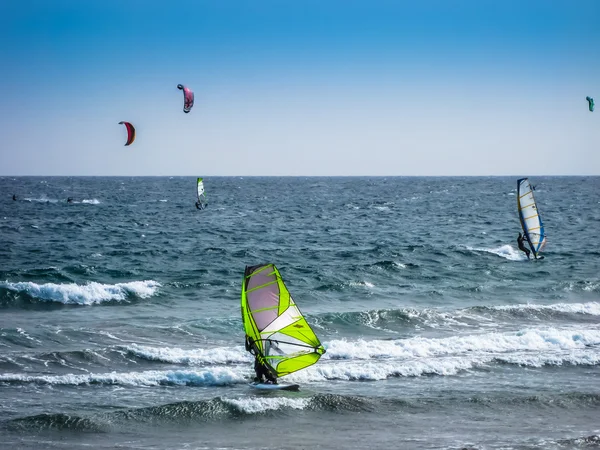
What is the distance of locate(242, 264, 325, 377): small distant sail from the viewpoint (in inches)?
595

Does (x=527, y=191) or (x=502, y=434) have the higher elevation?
(x=527, y=191)

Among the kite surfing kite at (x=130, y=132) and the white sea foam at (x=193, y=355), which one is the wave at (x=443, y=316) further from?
the kite surfing kite at (x=130, y=132)

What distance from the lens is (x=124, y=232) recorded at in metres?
48.2

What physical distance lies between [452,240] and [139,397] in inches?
1248

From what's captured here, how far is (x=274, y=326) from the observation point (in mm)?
15320

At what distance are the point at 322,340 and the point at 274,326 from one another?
237 inches

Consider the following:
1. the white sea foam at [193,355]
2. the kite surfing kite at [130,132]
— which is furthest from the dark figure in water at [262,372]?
the kite surfing kite at [130,132]

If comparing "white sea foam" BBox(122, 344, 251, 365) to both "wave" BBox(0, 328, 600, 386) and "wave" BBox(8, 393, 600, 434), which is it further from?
"wave" BBox(8, 393, 600, 434)

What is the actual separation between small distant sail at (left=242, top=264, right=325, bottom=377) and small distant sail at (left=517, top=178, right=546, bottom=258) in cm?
951

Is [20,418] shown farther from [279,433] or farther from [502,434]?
[502,434]

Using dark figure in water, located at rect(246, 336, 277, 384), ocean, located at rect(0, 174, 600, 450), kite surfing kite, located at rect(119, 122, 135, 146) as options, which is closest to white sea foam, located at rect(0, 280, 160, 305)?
ocean, located at rect(0, 174, 600, 450)

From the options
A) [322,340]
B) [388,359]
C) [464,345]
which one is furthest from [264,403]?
[464,345]

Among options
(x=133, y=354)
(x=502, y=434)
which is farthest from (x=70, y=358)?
(x=502, y=434)

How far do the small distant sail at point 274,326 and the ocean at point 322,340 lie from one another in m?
0.92
